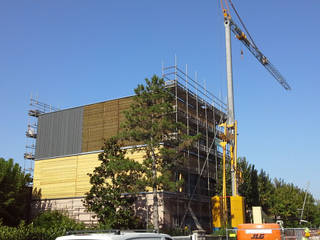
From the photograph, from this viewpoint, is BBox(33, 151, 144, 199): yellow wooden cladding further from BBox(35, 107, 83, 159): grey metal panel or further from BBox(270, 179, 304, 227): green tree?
BBox(270, 179, 304, 227): green tree

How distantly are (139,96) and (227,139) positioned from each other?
1400cm

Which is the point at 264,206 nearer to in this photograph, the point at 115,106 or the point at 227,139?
the point at 227,139

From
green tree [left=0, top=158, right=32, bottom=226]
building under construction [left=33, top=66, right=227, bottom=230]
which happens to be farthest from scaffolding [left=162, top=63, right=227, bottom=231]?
green tree [left=0, top=158, right=32, bottom=226]

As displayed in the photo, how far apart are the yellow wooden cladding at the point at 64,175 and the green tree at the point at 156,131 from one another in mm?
11109

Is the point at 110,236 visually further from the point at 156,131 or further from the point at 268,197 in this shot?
the point at 268,197

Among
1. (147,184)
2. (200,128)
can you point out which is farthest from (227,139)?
(147,184)

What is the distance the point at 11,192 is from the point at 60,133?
10193mm

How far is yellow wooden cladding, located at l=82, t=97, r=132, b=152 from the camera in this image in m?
40.0

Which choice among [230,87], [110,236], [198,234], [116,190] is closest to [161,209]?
[116,190]

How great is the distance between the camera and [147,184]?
28.2 metres

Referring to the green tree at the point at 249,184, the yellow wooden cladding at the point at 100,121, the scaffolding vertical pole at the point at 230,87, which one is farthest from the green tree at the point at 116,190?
the green tree at the point at 249,184

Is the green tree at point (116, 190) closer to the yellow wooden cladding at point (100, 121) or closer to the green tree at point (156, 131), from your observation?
the green tree at point (156, 131)

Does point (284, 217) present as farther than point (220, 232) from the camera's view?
Yes

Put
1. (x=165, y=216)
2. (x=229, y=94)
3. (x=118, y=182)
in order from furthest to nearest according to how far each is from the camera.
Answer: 1. (x=229, y=94)
2. (x=165, y=216)
3. (x=118, y=182)
